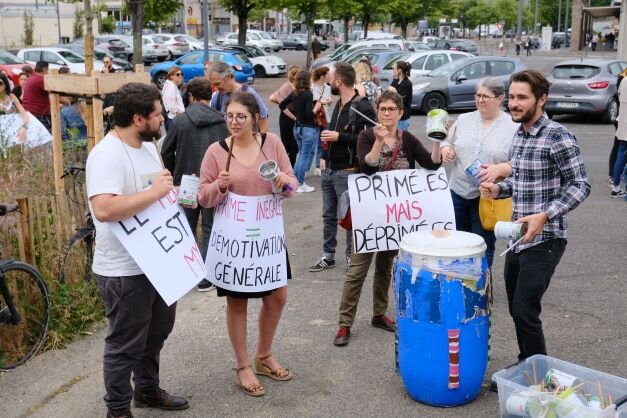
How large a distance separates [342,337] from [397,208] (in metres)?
0.99

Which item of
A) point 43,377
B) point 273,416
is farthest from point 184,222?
point 43,377

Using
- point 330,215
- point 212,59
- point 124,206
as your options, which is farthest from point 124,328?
point 212,59

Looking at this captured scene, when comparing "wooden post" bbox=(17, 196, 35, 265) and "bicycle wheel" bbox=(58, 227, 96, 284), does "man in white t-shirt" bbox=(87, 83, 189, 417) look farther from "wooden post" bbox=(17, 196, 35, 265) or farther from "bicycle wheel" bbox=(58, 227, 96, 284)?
"bicycle wheel" bbox=(58, 227, 96, 284)

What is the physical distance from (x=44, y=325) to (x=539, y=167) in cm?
345

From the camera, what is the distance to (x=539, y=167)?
14.3 ft

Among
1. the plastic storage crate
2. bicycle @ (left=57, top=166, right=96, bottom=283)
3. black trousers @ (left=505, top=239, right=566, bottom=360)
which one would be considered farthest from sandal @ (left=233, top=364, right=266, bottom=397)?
bicycle @ (left=57, top=166, right=96, bottom=283)

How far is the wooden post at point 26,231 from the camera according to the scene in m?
5.76

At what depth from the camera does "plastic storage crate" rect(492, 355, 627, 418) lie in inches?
148

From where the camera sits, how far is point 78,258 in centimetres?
621

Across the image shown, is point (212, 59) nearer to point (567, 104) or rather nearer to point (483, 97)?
point (567, 104)

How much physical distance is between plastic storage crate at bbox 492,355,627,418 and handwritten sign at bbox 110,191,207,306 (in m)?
1.73

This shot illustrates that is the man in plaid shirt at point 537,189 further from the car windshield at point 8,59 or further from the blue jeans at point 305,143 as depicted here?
the car windshield at point 8,59

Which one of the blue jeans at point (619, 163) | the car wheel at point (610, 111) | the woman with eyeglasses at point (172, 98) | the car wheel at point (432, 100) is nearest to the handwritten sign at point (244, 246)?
the woman with eyeglasses at point (172, 98)

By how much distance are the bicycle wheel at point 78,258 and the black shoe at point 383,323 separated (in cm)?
230
